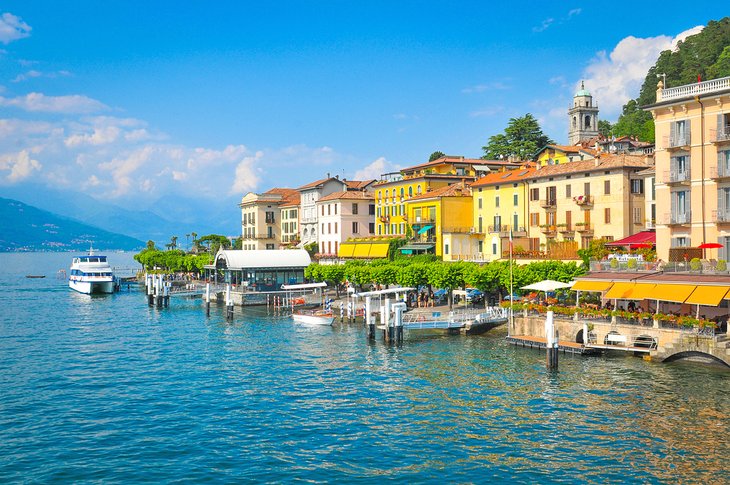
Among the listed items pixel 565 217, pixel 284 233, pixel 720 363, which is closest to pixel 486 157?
pixel 284 233

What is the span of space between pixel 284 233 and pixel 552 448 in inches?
4064

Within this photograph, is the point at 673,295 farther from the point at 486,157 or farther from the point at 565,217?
the point at 486,157

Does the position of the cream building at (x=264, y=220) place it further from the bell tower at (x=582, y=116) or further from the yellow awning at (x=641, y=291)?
the yellow awning at (x=641, y=291)

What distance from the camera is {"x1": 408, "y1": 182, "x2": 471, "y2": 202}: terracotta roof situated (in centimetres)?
8393

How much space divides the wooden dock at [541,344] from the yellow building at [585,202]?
55.0ft

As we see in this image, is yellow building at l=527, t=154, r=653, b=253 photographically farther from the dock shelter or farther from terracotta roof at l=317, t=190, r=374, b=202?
terracotta roof at l=317, t=190, r=374, b=202

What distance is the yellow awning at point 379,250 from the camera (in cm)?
9222

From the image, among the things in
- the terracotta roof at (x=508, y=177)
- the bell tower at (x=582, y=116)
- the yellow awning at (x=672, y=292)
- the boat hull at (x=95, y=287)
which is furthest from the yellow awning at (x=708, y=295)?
the bell tower at (x=582, y=116)

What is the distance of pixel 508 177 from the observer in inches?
3083

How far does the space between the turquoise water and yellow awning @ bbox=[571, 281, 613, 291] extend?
21.5 feet

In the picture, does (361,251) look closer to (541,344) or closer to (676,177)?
(541,344)

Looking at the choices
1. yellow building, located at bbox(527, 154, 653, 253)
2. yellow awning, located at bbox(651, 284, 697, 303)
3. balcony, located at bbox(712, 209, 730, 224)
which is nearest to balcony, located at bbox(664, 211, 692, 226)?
balcony, located at bbox(712, 209, 730, 224)

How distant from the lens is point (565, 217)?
69375 mm

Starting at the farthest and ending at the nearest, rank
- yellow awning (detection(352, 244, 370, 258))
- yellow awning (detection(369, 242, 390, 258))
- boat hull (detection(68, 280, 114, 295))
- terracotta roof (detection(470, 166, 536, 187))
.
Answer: boat hull (detection(68, 280, 114, 295)) < yellow awning (detection(352, 244, 370, 258)) < yellow awning (detection(369, 242, 390, 258)) < terracotta roof (detection(470, 166, 536, 187))
